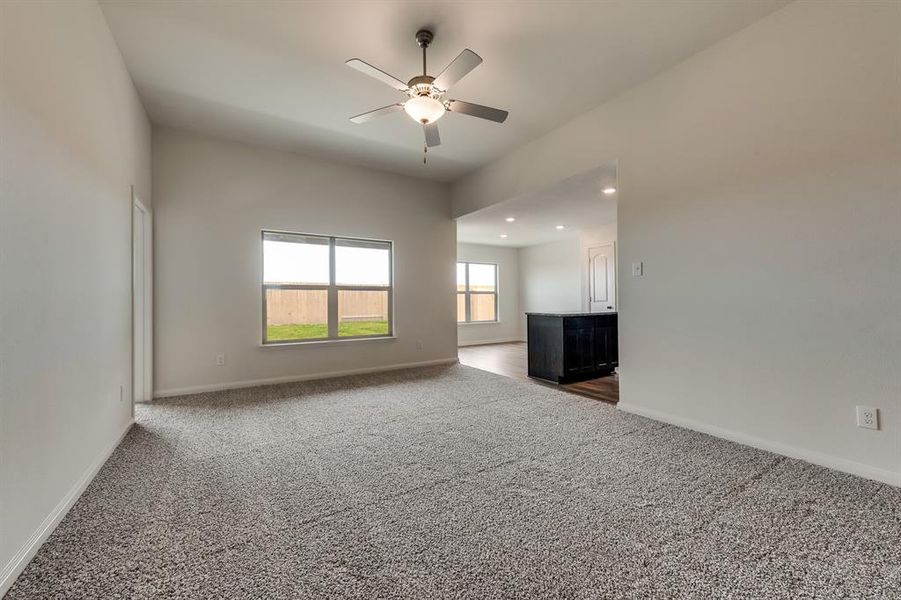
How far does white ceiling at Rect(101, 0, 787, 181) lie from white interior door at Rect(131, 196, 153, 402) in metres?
1.17

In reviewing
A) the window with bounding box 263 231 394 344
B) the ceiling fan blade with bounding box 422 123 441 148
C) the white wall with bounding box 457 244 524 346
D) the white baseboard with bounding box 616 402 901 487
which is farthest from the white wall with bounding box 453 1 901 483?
the white wall with bounding box 457 244 524 346

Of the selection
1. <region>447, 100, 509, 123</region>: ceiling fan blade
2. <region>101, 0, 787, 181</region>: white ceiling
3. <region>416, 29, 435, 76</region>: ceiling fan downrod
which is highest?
<region>101, 0, 787, 181</region>: white ceiling

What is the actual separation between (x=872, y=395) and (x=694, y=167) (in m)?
1.78

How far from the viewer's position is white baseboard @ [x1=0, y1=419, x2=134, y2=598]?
1.34 meters

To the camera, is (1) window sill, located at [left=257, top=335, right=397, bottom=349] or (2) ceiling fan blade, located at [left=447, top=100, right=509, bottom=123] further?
(1) window sill, located at [left=257, top=335, right=397, bottom=349]

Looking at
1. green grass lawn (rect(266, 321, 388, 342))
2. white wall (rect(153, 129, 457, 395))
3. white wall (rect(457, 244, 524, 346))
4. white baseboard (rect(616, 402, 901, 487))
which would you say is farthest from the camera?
white wall (rect(457, 244, 524, 346))

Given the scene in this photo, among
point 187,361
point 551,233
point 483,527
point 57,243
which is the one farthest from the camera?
point 551,233

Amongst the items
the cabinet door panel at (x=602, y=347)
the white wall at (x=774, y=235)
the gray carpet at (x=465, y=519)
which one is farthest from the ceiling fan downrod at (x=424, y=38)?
the cabinet door panel at (x=602, y=347)

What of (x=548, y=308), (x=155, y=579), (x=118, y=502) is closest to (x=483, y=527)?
(x=155, y=579)

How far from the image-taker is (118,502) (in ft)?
6.20

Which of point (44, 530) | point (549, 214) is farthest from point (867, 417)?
point (549, 214)

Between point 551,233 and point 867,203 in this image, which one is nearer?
point 867,203

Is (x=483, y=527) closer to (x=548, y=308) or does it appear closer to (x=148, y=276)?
(x=148, y=276)

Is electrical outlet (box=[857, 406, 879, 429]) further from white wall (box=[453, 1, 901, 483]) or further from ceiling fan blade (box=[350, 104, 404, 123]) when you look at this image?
ceiling fan blade (box=[350, 104, 404, 123])
